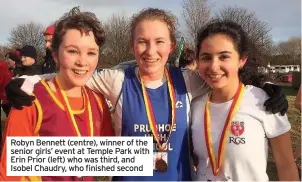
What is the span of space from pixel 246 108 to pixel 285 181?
1.68ft

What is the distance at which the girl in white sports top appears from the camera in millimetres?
2215

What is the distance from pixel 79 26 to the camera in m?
2.39

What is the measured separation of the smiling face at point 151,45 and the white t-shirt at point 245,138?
A: 513 millimetres

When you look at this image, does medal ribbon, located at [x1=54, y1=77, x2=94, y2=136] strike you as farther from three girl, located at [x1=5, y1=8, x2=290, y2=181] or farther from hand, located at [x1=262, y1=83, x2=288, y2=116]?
hand, located at [x1=262, y1=83, x2=288, y2=116]

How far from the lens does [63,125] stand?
2217 mm

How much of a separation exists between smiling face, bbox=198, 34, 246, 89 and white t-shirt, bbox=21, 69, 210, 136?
201 mm

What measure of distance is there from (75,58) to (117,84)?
→ 36 cm

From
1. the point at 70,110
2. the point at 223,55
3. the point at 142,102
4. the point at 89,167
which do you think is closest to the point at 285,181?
the point at 223,55

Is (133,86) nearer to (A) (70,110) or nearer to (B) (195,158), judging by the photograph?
(A) (70,110)

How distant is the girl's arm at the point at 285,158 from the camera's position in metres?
2.21

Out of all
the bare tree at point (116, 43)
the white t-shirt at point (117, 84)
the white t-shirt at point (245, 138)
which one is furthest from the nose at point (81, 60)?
the bare tree at point (116, 43)

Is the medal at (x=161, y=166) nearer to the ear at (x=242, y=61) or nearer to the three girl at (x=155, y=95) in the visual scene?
the three girl at (x=155, y=95)

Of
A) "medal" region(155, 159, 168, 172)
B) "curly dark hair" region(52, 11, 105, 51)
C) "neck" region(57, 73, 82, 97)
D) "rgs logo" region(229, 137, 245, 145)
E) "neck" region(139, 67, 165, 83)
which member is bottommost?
"medal" region(155, 159, 168, 172)
